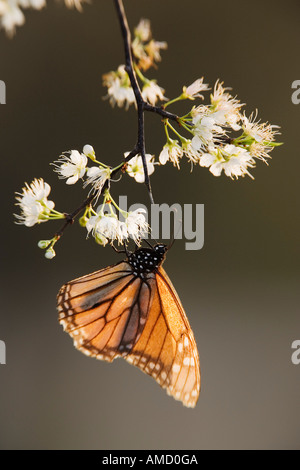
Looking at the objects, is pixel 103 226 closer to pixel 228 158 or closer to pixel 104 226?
pixel 104 226

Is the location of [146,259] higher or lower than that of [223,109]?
lower

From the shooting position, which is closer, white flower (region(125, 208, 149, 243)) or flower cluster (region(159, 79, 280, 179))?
flower cluster (region(159, 79, 280, 179))

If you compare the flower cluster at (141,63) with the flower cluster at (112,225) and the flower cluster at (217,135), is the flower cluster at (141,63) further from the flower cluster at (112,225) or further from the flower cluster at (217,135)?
the flower cluster at (112,225)

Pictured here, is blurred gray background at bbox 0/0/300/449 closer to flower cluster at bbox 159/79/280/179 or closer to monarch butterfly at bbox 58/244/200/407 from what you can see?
monarch butterfly at bbox 58/244/200/407

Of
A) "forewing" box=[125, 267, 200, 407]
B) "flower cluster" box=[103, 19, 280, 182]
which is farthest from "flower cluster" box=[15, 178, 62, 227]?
"forewing" box=[125, 267, 200, 407]

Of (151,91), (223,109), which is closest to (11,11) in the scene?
(151,91)
